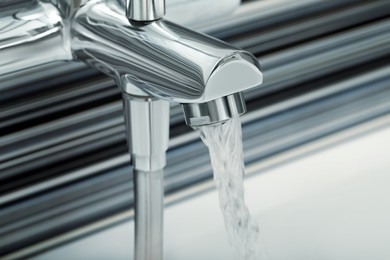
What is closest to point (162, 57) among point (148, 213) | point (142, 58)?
point (142, 58)

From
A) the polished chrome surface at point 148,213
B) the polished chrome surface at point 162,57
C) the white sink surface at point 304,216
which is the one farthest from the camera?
the white sink surface at point 304,216

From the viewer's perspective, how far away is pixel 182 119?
71 centimetres

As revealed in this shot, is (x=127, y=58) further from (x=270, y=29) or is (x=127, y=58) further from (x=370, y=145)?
(x=370, y=145)

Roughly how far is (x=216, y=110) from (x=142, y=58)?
5 cm

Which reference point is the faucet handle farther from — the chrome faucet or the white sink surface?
the white sink surface

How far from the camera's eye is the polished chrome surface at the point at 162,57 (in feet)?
1.43

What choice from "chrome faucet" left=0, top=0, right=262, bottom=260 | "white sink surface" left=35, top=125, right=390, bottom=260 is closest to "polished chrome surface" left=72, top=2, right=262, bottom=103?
"chrome faucet" left=0, top=0, right=262, bottom=260

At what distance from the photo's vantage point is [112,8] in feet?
1.60

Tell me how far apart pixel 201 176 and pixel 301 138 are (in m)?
0.11

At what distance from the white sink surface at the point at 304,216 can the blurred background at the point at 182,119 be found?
13mm

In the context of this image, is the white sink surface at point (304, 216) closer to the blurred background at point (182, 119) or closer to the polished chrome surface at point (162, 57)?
the blurred background at point (182, 119)

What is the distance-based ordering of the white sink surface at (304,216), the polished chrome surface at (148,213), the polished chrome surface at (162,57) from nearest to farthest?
the polished chrome surface at (162,57)
the polished chrome surface at (148,213)
the white sink surface at (304,216)

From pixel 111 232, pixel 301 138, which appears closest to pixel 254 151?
pixel 301 138

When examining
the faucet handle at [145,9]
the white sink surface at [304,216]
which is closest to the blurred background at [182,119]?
the white sink surface at [304,216]
